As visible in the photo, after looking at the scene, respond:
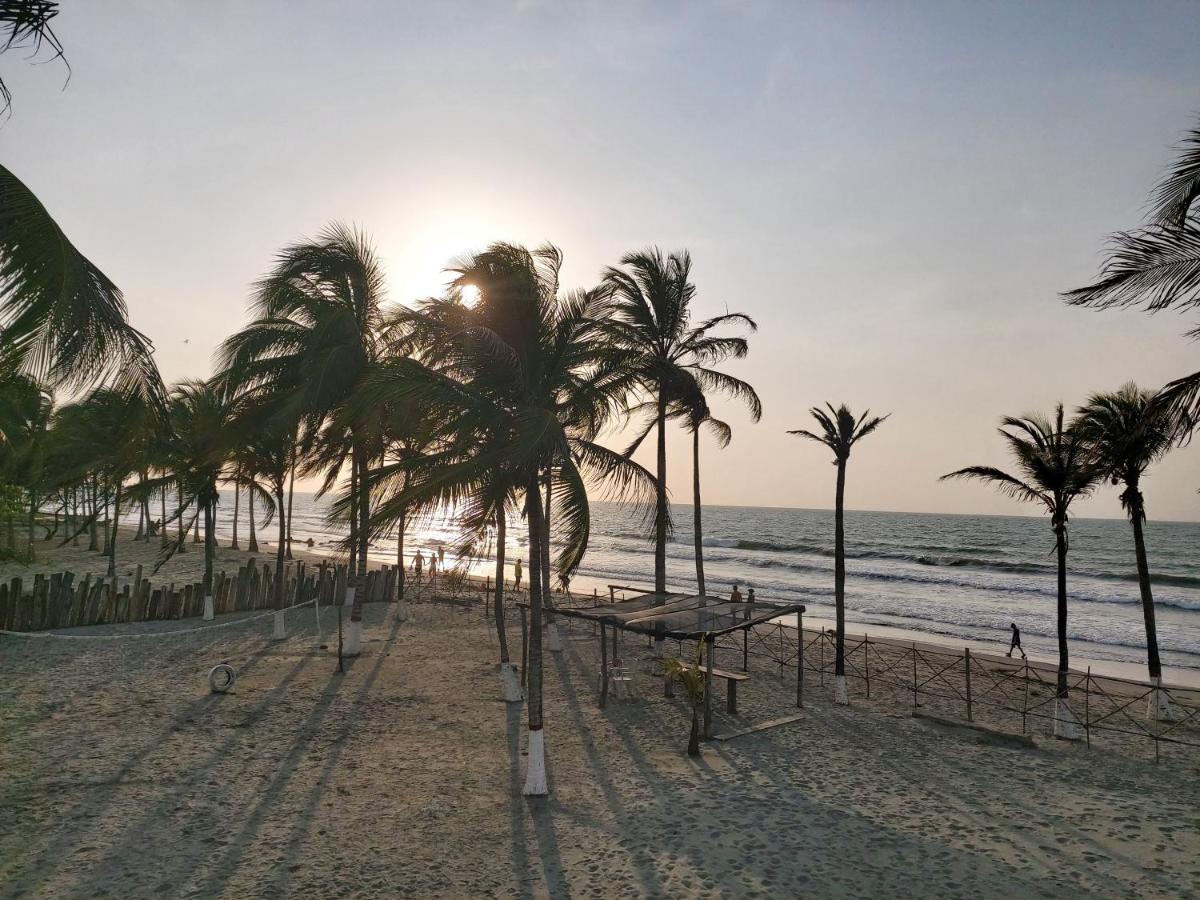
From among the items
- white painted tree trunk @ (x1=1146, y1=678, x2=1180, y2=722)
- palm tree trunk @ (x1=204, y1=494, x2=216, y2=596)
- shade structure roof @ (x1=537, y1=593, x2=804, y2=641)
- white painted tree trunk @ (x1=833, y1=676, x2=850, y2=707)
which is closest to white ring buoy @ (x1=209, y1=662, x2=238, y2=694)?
shade structure roof @ (x1=537, y1=593, x2=804, y2=641)

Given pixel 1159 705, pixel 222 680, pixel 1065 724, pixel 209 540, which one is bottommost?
pixel 1159 705

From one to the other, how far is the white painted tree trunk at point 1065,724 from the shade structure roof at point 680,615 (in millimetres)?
5726

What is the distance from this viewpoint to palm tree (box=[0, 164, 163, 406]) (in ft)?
18.9

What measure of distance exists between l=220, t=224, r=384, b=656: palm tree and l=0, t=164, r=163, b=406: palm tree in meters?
8.25

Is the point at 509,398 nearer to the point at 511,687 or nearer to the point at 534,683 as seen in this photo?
the point at 534,683

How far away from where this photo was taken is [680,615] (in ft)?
51.6

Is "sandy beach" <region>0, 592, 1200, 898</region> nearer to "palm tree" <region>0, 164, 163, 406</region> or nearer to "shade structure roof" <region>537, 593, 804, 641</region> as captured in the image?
"shade structure roof" <region>537, 593, 804, 641</region>

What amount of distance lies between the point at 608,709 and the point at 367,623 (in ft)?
38.8

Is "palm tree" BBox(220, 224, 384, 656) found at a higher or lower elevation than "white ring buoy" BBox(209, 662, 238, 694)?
higher

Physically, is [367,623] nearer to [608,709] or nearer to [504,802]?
[608,709]

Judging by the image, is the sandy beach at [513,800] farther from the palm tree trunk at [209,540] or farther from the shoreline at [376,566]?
the palm tree trunk at [209,540]

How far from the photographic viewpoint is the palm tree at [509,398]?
9953mm

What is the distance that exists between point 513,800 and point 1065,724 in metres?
12.2

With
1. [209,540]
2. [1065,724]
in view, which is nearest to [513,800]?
[1065,724]
